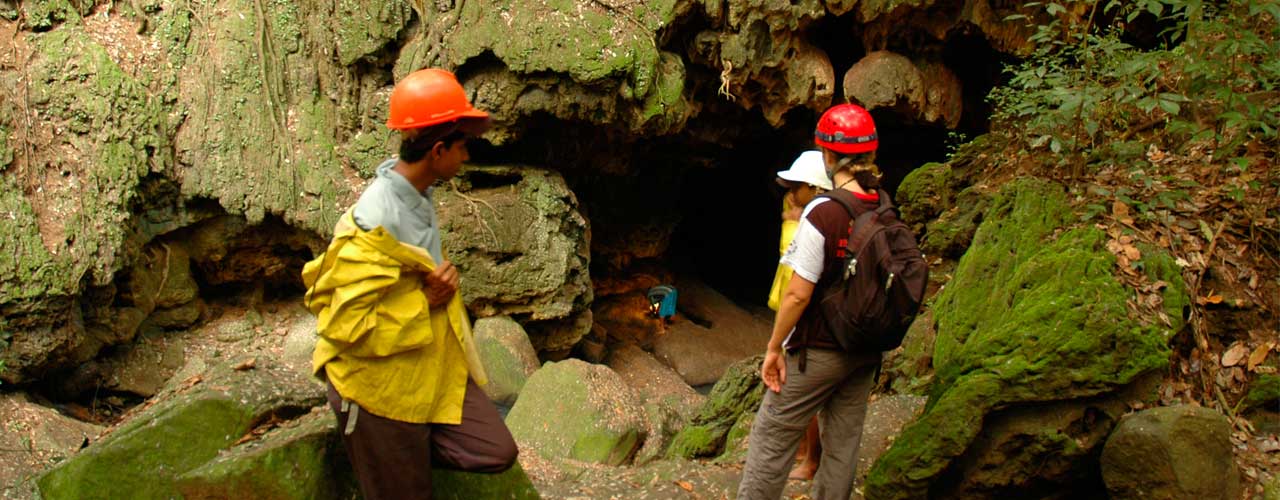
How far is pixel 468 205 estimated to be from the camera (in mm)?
8336

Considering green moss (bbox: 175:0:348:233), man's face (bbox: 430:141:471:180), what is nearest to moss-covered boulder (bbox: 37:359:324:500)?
man's face (bbox: 430:141:471:180)

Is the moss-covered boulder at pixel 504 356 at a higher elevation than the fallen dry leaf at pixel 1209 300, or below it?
below

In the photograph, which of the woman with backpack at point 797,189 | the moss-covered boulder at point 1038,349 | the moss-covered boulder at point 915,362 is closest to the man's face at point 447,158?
the woman with backpack at point 797,189

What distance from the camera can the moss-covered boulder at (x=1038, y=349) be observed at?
3.06 m

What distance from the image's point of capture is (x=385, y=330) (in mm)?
2221

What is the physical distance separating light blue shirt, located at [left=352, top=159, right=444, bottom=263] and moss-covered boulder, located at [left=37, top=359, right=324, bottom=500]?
3.67 ft

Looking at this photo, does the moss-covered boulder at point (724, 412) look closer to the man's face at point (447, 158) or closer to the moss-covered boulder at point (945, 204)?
the moss-covered boulder at point (945, 204)

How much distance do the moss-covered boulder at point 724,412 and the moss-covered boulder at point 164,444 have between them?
2.78 m

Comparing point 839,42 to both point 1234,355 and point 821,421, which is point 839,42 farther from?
point 821,421

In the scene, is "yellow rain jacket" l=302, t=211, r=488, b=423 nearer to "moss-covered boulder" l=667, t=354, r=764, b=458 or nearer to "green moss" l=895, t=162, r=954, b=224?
"moss-covered boulder" l=667, t=354, r=764, b=458

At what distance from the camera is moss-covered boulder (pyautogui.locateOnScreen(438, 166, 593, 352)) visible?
27.4 feet

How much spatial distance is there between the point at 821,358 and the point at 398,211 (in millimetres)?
1493

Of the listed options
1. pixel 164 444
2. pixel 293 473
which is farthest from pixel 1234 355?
pixel 164 444

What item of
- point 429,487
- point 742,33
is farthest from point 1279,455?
point 742,33
